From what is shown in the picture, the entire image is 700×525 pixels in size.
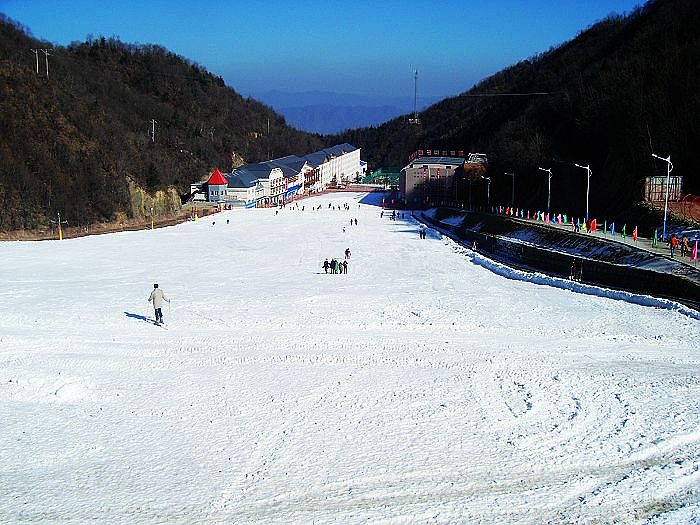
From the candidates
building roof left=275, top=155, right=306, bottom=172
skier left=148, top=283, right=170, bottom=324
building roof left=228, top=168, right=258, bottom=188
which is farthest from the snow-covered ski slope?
building roof left=275, top=155, right=306, bottom=172

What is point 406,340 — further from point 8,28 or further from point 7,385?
point 8,28

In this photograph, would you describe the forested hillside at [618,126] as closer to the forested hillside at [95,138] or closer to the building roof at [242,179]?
the building roof at [242,179]

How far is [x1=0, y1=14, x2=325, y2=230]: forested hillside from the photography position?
51.1 metres

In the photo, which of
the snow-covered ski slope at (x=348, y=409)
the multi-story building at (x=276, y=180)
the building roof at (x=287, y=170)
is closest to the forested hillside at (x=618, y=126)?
the snow-covered ski slope at (x=348, y=409)

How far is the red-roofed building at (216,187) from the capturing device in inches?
3036

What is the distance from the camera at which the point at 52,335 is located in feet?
50.0

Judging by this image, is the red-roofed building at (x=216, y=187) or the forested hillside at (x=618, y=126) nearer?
the forested hillside at (x=618, y=126)

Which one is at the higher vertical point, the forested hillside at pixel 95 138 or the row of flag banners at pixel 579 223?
the forested hillside at pixel 95 138

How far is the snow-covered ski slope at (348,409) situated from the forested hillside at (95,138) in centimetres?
3373

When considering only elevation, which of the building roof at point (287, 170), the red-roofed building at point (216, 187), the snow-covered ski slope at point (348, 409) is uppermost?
the building roof at point (287, 170)

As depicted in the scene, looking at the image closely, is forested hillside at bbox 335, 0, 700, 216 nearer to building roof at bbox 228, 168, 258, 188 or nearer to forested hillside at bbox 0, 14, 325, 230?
building roof at bbox 228, 168, 258, 188

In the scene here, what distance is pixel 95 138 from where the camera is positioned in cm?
6153

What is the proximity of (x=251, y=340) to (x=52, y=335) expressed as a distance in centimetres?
482

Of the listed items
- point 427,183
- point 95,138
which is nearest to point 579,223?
point 427,183
